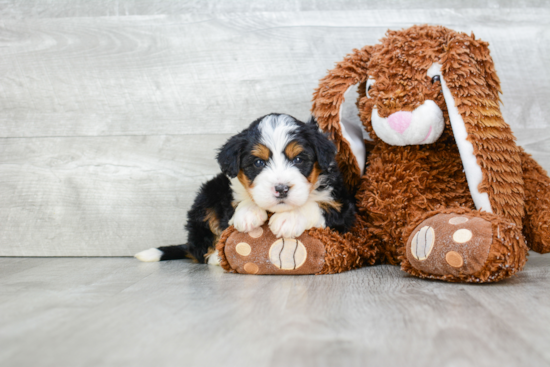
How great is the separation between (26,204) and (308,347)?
2032mm

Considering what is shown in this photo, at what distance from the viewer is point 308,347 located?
0.92 meters

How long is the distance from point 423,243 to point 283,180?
49cm

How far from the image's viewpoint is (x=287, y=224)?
1681 millimetres

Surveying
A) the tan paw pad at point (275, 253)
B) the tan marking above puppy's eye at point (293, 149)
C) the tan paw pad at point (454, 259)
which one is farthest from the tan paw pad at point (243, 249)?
the tan paw pad at point (454, 259)

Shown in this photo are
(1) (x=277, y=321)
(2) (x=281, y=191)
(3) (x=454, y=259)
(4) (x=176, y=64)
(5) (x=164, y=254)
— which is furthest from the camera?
(4) (x=176, y=64)

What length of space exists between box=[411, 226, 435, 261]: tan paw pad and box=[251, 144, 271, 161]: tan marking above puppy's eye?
57 cm

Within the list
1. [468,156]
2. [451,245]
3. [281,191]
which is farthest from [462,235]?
[281,191]

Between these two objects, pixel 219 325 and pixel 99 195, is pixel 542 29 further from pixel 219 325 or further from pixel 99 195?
pixel 99 195

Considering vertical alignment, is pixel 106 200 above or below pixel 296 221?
above

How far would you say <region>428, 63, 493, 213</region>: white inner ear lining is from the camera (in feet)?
5.40

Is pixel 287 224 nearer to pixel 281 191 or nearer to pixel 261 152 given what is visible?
pixel 281 191

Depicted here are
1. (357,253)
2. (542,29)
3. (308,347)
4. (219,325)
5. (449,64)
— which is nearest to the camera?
(308,347)

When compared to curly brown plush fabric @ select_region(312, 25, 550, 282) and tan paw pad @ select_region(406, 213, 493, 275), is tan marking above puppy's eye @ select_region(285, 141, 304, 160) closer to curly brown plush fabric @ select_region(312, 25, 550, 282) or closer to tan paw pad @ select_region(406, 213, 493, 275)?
curly brown plush fabric @ select_region(312, 25, 550, 282)

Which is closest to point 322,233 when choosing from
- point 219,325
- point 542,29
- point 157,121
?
point 219,325
